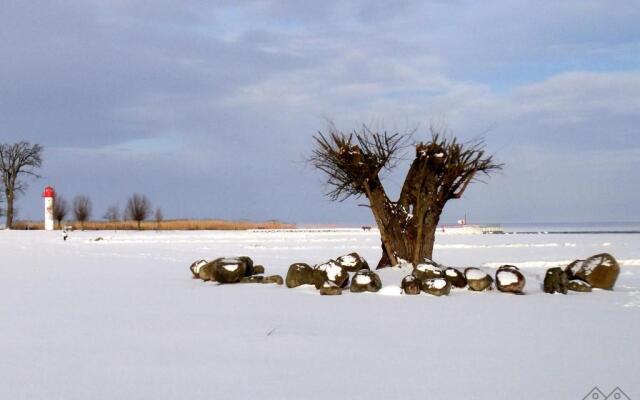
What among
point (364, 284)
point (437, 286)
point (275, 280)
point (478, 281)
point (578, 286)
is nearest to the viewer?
point (437, 286)

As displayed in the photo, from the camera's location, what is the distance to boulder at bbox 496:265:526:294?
12.9m

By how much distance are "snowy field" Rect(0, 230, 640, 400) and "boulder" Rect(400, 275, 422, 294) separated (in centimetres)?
23

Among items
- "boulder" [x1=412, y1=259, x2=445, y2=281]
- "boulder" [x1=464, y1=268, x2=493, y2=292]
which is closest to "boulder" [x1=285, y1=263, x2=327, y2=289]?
"boulder" [x1=412, y1=259, x2=445, y2=281]

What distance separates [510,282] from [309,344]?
6.60 m

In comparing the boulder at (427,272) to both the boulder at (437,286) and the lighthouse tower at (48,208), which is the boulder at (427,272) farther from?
the lighthouse tower at (48,208)

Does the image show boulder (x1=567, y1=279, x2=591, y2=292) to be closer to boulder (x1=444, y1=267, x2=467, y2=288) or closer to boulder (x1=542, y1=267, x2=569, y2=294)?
boulder (x1=542, y1=267, x2=569, y2=294)

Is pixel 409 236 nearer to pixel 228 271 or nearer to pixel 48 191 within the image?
pixel 228 271

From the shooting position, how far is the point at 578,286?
1345 cm

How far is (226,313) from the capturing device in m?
10.1

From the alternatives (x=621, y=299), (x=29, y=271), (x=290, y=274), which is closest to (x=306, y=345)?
(x=290, y=274)

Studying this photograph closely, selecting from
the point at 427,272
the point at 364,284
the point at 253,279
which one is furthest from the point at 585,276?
the point at 253,279

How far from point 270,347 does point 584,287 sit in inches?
337

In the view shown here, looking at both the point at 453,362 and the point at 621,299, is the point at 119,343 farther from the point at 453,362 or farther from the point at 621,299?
the point at 621,299

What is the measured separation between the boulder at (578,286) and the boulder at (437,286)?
112 inches
